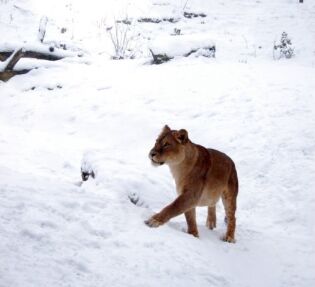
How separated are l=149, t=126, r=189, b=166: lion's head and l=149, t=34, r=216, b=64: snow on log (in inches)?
319

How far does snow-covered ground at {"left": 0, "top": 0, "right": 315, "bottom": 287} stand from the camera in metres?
3.64

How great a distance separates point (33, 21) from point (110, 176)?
44.0ft

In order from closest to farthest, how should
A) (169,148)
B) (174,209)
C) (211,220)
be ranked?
(174,209) → (169,148) → (211,220)

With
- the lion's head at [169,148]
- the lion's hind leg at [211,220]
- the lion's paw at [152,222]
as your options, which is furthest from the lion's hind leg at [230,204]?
the lion's paw at [152,222]

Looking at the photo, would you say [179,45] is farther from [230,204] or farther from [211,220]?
[230,204]

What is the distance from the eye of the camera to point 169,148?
195 inches

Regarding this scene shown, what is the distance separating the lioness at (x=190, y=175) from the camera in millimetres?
4879

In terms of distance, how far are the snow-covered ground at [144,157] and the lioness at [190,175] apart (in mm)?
198

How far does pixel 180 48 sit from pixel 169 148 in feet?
28.2

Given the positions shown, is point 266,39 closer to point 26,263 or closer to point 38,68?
point 38,68

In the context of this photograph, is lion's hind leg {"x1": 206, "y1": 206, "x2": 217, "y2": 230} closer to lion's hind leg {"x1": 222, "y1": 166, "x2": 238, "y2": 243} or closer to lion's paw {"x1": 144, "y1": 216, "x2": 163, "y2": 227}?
lion's hind leg {"x1": 222, "y1": 166, "x2": 238, "y2": 243}

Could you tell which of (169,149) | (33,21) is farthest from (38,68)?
(169,149)

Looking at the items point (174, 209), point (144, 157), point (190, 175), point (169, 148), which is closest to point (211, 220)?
point (190, 175)

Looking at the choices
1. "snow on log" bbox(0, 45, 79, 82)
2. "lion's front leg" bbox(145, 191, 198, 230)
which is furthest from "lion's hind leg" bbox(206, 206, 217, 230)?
"snow on log" bbox(0, 45, 79, 82)
